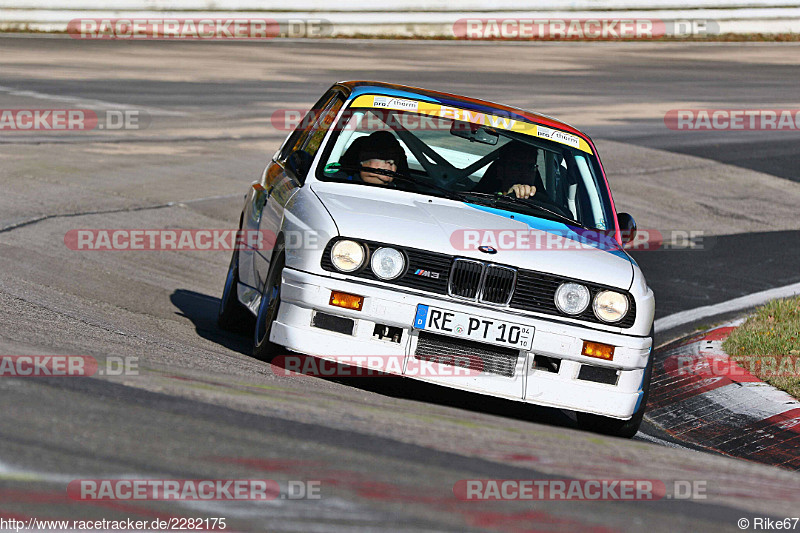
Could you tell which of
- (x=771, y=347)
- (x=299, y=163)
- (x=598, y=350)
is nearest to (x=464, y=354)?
(x=598, y=350)

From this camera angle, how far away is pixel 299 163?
23.6 ft

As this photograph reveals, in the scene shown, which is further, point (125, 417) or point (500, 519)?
point (125, 417)

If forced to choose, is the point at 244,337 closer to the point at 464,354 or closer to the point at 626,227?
the point at 464,354

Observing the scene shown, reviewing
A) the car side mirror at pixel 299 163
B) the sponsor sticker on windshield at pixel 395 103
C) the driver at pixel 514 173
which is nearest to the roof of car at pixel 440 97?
the sponsor sticker on windshield at pixel 395 103

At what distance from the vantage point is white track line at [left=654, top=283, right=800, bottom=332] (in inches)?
384

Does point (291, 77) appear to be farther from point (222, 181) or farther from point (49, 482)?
point (49, 482)

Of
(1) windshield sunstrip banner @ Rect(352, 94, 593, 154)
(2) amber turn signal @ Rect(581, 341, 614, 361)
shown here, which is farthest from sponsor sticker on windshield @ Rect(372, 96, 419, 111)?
(2) amber turn signal @ Rect(581, 341, 614, 361)

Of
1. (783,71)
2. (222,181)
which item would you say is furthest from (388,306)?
(783,71)

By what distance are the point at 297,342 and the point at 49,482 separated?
2.43 meters

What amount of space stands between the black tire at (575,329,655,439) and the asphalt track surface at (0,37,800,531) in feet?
1.09

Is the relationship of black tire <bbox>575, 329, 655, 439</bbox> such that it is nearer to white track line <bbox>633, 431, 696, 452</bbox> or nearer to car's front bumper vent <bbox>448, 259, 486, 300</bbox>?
white track line <bbox>633, 431, 696, 452</bbox>

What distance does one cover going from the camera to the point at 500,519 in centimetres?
360

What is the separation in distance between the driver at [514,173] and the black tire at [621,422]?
1.45 m

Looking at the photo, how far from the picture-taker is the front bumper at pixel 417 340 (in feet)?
19.0
